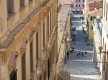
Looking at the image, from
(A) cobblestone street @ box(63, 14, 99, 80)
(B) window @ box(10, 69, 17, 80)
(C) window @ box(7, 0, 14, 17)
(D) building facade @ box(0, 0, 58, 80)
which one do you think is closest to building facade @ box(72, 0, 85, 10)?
(A) cobblestone street @ box(63, 14, 99, 80)

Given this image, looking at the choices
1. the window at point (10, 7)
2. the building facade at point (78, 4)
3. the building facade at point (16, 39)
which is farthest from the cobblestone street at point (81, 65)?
the building facade at point (78, 4)

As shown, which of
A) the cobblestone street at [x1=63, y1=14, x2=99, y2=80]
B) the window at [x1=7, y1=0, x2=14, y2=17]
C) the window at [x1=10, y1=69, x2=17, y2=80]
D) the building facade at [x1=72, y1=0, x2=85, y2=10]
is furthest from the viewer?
the building facade at [x1=72, y1=0, x2=85, y2=10]

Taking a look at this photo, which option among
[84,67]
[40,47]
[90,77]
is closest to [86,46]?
[84,67]

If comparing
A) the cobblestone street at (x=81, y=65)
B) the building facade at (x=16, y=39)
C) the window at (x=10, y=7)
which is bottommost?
the cobblestone street at (x=81, y=65)

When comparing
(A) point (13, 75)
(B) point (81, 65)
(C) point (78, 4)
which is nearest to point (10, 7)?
(A) point (13, 75)

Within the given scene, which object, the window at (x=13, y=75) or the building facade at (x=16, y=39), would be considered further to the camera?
the window at (x=13, y=75)

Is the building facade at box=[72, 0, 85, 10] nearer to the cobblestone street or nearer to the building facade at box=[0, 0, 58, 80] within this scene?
the cobblestone street

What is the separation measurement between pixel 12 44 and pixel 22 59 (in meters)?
2.19

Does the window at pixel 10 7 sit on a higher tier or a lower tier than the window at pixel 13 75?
higher

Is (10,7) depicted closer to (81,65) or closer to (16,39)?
(16,39)

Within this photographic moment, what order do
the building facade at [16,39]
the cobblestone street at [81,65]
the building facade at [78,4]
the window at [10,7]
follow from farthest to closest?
1. the building facade at [78,4]
2. the cobblestone street at [81,65]
3. the window at [10,7]
4. the building facade at [16,39]

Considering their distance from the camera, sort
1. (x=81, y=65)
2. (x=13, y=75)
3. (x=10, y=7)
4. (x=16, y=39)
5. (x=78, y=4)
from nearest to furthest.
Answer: (x=13, y=75)
(x=10, y=7)
(x=16, y=39)
(x=81, y=65)
(x=78, y=4)

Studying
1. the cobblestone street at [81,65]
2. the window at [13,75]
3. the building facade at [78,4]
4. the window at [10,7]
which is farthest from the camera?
the building facade at [78,4]

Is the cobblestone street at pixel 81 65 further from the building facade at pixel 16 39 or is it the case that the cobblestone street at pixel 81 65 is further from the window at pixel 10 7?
the window at pixel 10 7
